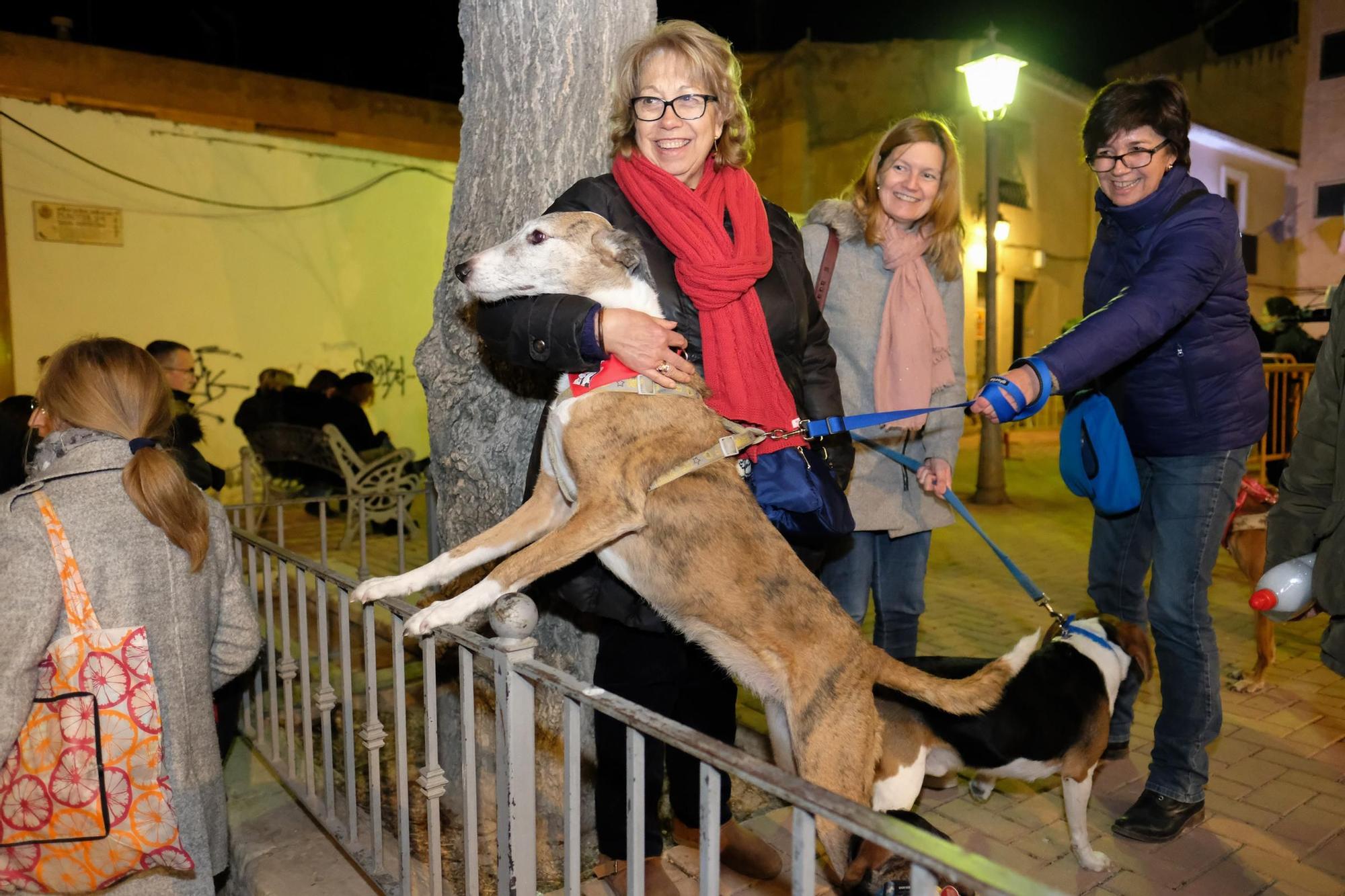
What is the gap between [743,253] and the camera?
234cm

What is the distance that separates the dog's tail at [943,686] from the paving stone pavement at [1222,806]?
0.80 metres

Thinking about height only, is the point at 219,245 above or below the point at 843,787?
above

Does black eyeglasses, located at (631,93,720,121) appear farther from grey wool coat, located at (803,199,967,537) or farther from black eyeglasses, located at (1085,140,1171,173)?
black eyeglasses, located at (1085,140,1171,173)

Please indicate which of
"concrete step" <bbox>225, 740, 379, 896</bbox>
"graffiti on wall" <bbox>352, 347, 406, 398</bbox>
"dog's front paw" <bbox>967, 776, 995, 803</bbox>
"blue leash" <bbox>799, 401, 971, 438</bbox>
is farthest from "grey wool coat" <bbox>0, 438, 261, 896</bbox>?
"graffiti on wall" <bbox>352, 347, 406, 398</bbox>

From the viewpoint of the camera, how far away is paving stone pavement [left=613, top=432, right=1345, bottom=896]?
2871mm

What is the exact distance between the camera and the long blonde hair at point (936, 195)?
3.08m

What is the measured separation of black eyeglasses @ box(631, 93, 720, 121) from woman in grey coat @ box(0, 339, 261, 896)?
168 centimetres

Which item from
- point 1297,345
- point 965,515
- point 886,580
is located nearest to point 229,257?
point 886,580

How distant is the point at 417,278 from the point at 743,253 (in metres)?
11.2

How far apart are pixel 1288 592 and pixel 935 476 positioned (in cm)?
119

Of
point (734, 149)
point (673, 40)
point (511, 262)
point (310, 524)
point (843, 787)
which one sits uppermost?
point (673, 40)

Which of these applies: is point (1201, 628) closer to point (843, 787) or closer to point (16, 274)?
point (843, 787)

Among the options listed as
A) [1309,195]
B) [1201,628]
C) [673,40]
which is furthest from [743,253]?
[1309,195]

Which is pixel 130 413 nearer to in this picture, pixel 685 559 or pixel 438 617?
pixel 438 617
